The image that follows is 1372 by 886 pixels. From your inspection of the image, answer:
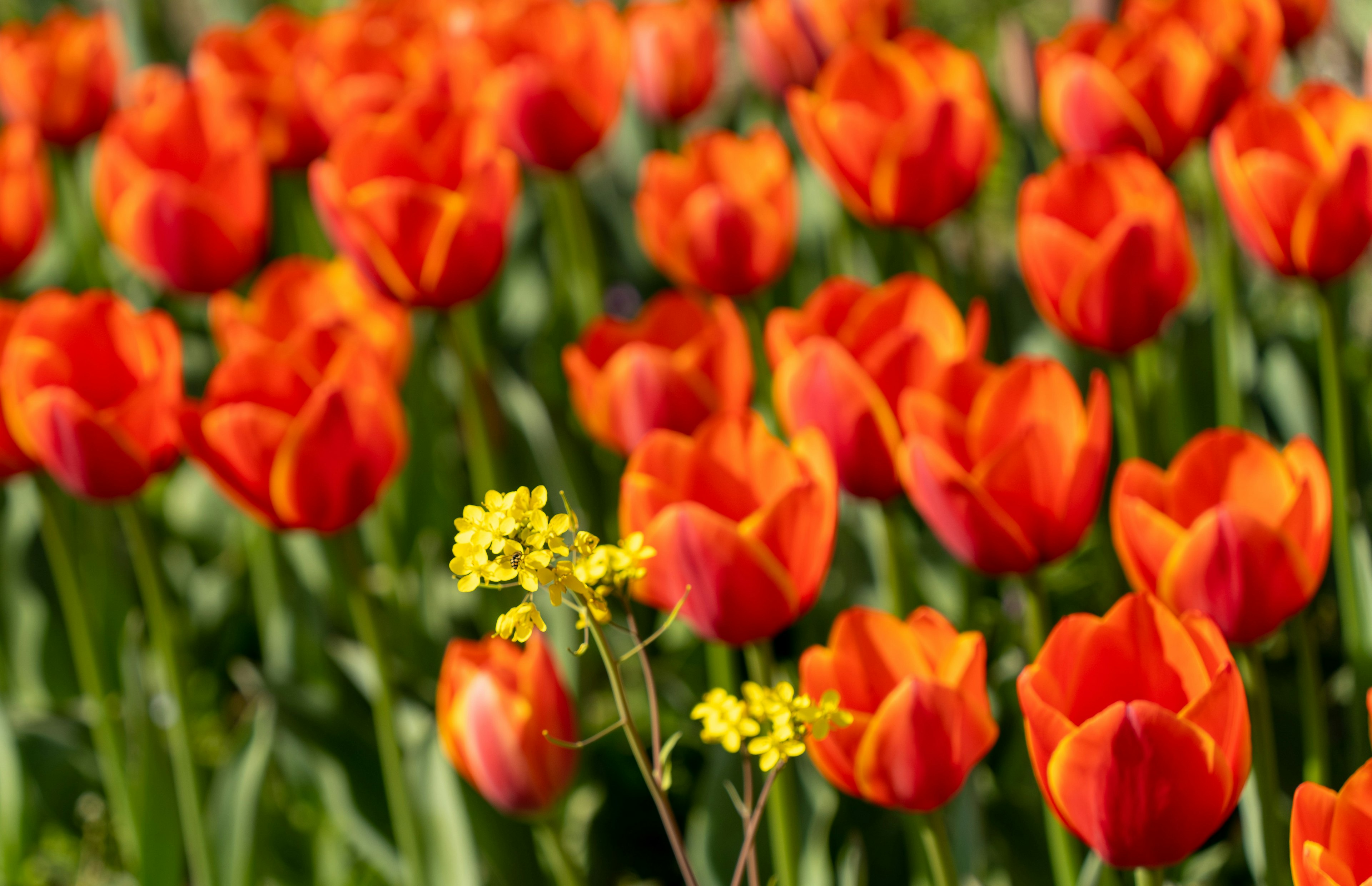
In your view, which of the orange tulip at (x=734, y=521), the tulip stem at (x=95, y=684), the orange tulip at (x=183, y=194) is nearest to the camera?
the orange tulip at (x=734, y=521)

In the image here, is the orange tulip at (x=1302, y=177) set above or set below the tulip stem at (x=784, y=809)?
above

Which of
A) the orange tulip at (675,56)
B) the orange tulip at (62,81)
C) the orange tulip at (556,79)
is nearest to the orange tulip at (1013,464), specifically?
the orange tulip at (556,79)

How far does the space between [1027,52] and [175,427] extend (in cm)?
133

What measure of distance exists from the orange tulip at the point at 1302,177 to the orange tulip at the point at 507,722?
0.77 metres

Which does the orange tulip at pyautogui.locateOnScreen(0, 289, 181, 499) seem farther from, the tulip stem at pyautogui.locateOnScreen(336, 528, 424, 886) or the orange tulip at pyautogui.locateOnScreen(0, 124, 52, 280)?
the orange tulip at pyautogui.locateOnScreen(0, 124, 52, 280)

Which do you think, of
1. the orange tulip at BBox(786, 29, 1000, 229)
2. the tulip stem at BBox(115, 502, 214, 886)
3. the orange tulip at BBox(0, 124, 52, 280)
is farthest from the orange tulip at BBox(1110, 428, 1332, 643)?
the orange tulip at BBox(0, 124, 52, 280)

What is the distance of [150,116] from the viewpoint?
177 centimetres

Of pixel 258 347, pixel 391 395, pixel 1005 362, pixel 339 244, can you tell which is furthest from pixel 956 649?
pixel 1005 362

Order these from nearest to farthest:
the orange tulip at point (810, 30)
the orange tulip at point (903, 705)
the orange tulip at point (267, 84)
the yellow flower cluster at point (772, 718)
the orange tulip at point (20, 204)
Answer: the yellow flower cluster at point (772, 718) → the orange tulip at point (903, 705) → the orange tulip at point (20, 204) → the orange tulip at point (267, 84) → the orange tulip at point (810, 30)

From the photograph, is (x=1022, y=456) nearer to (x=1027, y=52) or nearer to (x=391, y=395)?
(x=391, y=395)

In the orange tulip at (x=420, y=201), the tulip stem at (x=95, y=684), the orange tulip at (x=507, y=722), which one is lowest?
the tulip stem at (x=95, y=684)

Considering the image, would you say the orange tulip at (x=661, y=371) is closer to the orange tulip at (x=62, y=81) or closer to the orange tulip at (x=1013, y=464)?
the orange tulip at (x=1013, y=464)

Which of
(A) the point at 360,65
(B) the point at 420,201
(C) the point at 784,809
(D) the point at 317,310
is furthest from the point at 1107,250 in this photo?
(A) the point at 360,65

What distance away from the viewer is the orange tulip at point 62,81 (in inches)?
84.0
